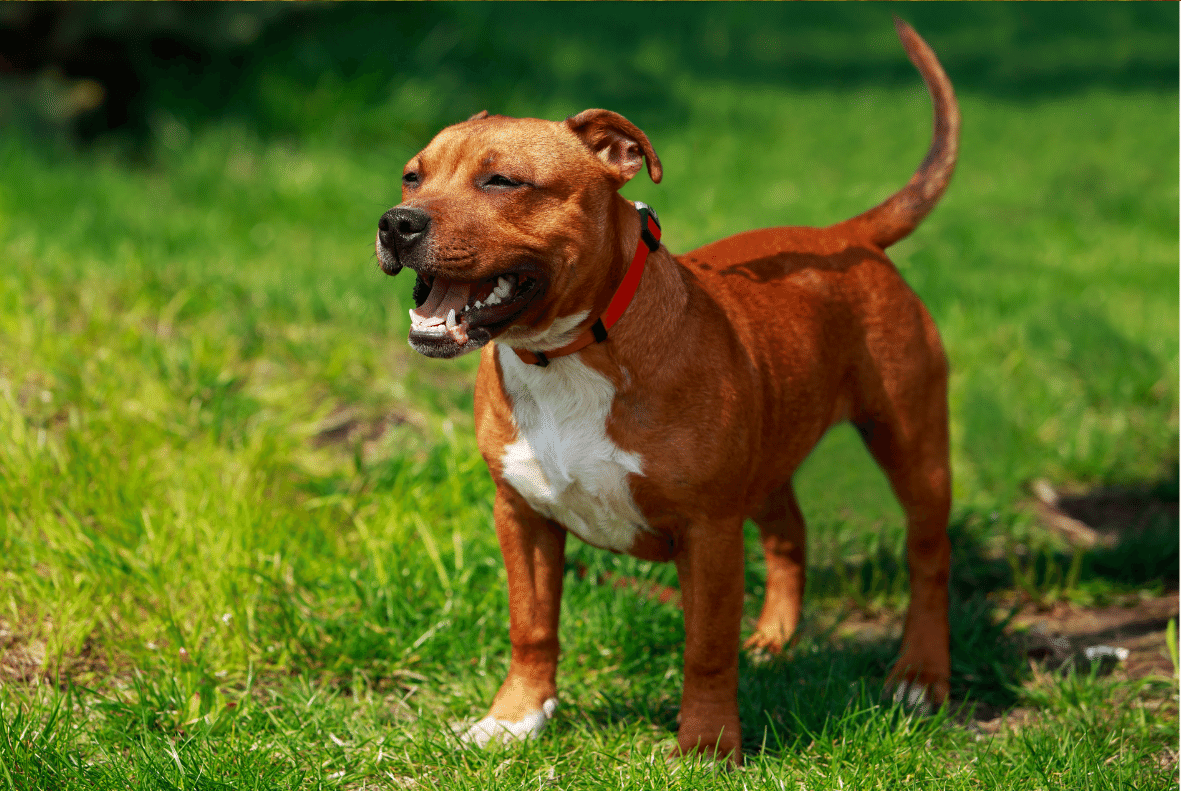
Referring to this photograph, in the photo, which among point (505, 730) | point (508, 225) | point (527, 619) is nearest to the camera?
point (508, 225)

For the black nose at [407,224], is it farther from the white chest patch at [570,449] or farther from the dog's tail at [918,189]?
the dog's tail at [918,189]

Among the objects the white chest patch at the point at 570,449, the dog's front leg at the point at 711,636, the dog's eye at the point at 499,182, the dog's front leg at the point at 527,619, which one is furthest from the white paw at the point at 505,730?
the dog's eye at the point at 499,182

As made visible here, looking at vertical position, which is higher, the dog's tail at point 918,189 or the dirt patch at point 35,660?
the dog's tail at point 918,189

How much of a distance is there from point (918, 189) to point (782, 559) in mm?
1467

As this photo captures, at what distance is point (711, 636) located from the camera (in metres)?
3.24

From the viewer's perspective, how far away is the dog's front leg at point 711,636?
3195 millimetres

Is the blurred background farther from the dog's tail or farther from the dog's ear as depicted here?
the dog's ear

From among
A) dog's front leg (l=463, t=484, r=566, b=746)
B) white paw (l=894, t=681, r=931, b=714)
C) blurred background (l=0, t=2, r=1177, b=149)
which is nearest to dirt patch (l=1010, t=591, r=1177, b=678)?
white paw (l=894, t=681, r=931, b=714)

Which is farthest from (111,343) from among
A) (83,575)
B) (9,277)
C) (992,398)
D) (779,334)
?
(992,398)

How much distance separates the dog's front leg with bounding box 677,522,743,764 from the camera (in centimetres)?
320

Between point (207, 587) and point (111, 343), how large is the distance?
186 centimetres

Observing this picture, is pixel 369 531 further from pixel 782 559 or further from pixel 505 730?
pixel 782 559

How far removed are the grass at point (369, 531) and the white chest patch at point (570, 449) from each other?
28.6 inches

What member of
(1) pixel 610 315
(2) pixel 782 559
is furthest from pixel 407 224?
(2) pixel 782 559
